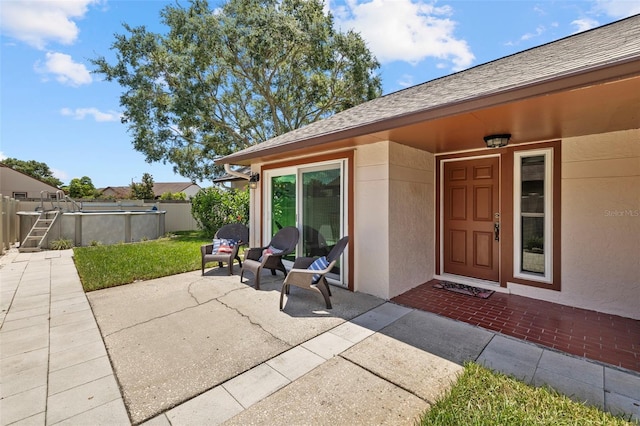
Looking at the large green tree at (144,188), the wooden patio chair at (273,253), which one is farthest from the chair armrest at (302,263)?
the large green tree at (144,188)

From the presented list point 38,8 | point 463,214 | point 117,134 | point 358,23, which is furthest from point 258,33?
point 463,214

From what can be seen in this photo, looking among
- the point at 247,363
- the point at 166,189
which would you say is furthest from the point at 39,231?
the point at 166,189

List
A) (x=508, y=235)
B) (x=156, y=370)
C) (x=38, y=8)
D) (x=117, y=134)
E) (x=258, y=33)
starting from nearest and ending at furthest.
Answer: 1. (x=156, y=370)
2. (x=508, y=235)
3. (x=38, y=8)
4. (x=258, y=33)
5. (x=117, y=134)

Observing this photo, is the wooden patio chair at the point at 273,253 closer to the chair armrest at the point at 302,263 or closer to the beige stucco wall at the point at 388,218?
the chair armrest at the point at 302,263

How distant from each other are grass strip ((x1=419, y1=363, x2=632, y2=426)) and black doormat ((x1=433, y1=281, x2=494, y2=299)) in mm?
2578

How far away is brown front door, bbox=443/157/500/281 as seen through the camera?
5.28 metres

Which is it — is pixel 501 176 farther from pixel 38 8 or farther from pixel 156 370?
pixel 38 8

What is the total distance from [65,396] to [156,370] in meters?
0.65

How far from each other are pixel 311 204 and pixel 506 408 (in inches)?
175

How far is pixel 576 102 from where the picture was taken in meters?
2.74

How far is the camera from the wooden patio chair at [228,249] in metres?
6.02

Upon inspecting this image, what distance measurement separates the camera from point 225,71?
14.9 meters

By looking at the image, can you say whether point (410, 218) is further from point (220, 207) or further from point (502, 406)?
point (220, 207)

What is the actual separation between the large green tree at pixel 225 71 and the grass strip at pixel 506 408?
1454 centimetres
